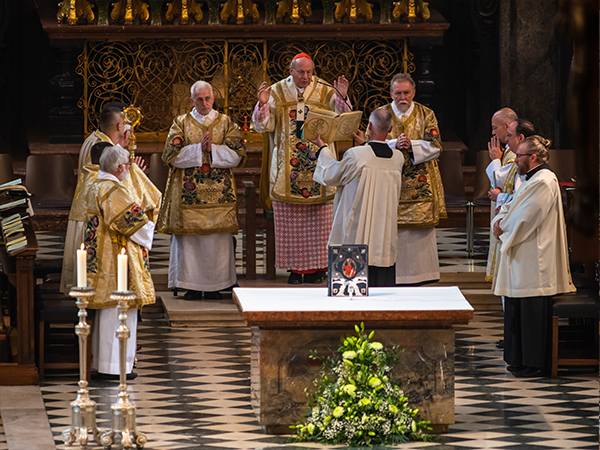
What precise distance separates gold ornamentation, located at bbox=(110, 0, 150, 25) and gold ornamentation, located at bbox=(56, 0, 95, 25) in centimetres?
30

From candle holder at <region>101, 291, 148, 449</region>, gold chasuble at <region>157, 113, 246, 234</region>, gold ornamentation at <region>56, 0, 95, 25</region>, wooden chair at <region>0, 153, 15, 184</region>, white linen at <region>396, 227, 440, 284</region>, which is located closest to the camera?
candle holder at <region>101, 291, 148, 449</region>

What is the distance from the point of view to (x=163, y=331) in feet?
25.5

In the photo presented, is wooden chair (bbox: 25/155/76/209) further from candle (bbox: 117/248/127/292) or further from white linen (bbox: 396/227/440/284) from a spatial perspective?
candle (bbox: 117/248/127/292)

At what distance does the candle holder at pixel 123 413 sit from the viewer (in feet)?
13.1

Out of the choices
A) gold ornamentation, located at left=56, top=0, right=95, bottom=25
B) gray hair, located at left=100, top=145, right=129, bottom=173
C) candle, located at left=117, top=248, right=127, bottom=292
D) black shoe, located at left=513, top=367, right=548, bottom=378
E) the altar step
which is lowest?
black shoe, located at left=513, top=367, right=548, bottom=378

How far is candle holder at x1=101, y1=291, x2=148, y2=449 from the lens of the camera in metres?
3.99

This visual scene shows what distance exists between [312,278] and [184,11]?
5.36 m

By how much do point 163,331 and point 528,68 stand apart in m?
7.01

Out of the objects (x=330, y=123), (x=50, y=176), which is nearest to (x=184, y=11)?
(x=50, y=176)

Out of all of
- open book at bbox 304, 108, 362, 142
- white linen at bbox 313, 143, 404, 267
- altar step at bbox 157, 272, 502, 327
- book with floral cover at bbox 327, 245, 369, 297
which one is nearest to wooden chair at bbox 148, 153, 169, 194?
altar step at bbox 157, 272, 502, 327

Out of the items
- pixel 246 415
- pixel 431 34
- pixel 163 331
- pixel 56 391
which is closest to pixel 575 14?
pixel 246 415

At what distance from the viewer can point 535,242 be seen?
6.07 meters

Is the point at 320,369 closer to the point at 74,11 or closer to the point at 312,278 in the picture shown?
the point at 312,278

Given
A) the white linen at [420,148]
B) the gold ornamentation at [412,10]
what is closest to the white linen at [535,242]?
the white linen at [420,148]
